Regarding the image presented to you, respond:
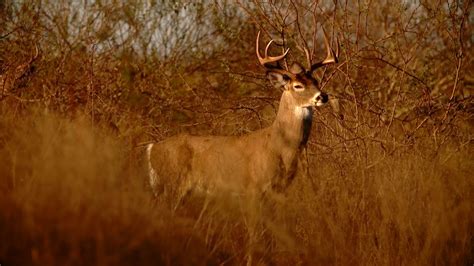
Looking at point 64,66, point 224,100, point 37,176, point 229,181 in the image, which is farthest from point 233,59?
point 37,176

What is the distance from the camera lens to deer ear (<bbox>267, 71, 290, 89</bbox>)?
8.41m

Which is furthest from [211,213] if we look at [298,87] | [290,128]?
[298,87]

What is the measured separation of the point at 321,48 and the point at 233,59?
5.56 feet

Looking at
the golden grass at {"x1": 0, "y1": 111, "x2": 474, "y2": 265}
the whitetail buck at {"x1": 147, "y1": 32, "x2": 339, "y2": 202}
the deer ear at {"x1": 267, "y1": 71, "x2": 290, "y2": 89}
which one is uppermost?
the deer ear at {"x1": 267, "y1": 71, "x2": 290, "y2": 89}

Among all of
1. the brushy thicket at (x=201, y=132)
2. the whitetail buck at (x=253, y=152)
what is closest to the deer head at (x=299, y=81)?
the whitetail buck at (x=253, y=152)

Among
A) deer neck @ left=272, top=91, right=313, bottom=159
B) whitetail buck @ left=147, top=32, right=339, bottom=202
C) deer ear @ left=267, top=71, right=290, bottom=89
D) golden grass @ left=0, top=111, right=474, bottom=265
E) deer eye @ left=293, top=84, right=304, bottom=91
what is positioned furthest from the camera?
deer ear @ left=267, top=71, right=290, bottom=89

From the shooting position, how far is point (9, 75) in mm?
8688

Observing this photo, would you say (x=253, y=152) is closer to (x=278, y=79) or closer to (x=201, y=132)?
(x=278, y=79)

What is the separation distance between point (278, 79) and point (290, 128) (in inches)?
27.6

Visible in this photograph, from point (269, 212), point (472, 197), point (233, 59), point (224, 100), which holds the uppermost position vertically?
Answer: point (233, 59)

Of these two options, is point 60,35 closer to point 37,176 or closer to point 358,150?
point 358,150

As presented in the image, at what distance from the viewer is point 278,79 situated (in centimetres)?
848

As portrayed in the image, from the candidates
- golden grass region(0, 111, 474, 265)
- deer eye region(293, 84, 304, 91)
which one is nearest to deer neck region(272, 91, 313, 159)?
Answer: deer eye region(293, 84, 304, 91)

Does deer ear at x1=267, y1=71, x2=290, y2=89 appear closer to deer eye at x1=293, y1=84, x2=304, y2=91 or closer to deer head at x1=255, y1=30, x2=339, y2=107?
deer head at x1=255, y1=30, x2=339, y2=107
